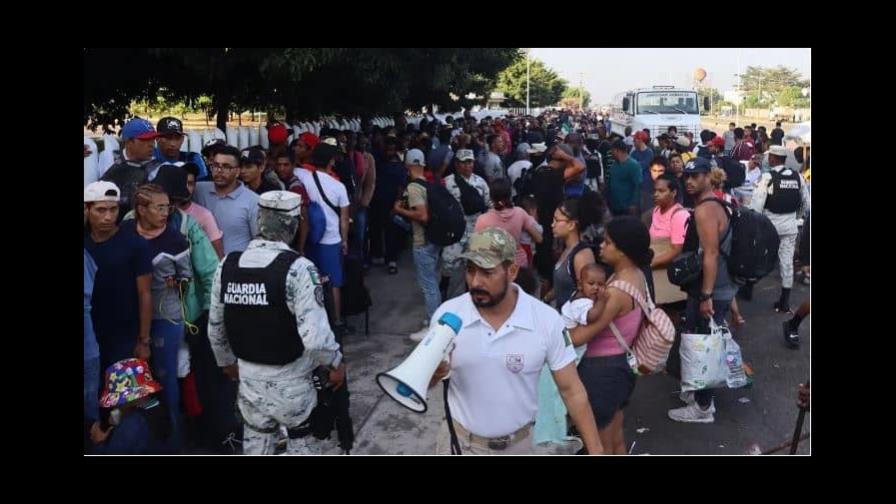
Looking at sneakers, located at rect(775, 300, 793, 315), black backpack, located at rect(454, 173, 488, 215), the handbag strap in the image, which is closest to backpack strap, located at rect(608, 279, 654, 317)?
the handbag strap

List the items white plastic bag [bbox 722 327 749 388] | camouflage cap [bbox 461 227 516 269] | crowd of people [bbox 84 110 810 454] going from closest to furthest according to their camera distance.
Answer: camouflage cap [bbox 461 227 516 269] → crowd of people [bbox 84 110 810 454] → white plastic bag [bbox 722 327 749 388]

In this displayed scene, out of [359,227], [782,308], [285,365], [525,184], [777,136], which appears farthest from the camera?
[777,136]

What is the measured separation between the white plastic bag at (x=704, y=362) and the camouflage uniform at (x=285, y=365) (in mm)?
2626

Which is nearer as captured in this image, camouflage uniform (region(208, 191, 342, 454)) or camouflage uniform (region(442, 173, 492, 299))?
camouflage uniform (region(208, 191, 342, 454))

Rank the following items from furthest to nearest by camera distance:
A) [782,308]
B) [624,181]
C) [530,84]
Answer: [530,84] < [624,181] < [782,308]

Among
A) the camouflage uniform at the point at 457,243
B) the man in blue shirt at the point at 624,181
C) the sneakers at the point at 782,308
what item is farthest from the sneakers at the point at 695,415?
the man in blue shirt at the point at 624,181

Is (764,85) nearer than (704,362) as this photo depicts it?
No

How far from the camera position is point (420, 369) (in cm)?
254

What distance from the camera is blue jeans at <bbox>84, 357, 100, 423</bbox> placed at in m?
3.81

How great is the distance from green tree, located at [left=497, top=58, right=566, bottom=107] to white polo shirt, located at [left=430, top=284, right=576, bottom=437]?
4608 cm

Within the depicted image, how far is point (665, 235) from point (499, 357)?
122 inches

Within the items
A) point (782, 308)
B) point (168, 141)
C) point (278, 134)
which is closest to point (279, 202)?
point (168, 141)

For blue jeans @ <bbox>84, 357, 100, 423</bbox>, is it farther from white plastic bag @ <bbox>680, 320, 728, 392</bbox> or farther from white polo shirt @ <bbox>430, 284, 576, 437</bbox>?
white plastic bag @ <bbox>680, 320, 728, 392</bbox>

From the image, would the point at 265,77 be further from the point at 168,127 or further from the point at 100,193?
the point at 100,193
